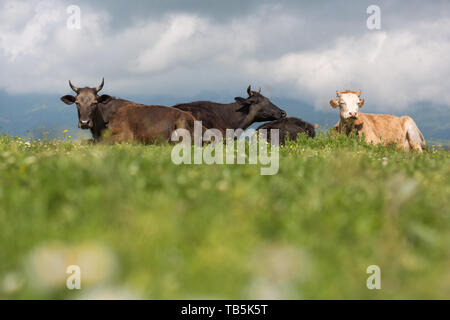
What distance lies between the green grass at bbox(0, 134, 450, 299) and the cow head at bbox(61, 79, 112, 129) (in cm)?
861

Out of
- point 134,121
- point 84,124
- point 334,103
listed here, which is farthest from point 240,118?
point 84,124

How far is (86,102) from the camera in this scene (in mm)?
12898

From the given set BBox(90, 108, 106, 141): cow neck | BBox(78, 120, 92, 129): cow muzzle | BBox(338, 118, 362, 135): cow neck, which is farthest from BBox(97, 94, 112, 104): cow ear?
BBox(338, 118, 362, 135): cow neck

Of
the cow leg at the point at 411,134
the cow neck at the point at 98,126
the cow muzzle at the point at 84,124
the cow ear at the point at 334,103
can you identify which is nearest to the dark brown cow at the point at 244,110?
the cow ear at the point at 334,103

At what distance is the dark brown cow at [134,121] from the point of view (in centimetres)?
1353

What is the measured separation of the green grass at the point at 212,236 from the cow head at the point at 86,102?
861cm

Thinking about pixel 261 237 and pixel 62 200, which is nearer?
pixel 261 237

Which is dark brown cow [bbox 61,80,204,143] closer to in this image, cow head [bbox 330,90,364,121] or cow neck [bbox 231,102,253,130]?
cow neck [bbox 231,102,253,130]

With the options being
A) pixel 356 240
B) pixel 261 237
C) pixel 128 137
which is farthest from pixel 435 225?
pixel 128 137

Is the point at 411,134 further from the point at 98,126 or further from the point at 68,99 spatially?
the point at 68,99

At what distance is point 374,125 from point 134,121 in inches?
331

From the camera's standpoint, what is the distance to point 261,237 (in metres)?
3.12
